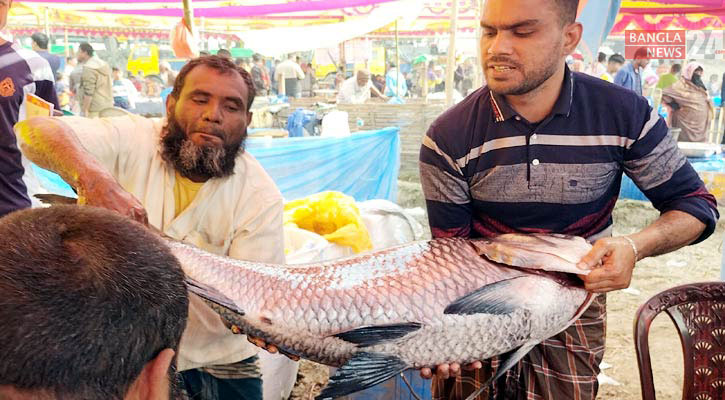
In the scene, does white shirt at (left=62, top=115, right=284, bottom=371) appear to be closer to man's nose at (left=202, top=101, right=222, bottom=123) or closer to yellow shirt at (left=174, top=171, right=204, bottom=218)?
yellow shirt at (left=174, top=171, right=204, bottom=218)

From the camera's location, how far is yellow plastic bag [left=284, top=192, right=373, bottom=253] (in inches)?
156

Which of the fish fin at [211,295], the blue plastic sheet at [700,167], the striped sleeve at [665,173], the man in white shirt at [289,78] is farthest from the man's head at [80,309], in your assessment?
the man in white shirt at [289,78]

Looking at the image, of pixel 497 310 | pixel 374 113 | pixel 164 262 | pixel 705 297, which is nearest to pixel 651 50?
pixel 374 113

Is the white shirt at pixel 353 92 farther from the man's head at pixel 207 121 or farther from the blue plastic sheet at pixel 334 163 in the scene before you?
the man's head at pixel 207 121

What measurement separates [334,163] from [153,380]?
610cm

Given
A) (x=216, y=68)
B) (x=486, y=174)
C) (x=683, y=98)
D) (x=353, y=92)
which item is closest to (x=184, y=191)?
(x=216, y=68)

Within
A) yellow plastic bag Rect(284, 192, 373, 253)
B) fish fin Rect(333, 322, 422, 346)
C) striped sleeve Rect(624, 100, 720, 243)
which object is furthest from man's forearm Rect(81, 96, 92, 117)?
striped sleeve Rect(624, 100, 720, 243)

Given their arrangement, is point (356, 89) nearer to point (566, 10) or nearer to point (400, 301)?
point (566, 10)

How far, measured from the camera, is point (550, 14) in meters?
1.99

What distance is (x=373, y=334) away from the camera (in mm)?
1789

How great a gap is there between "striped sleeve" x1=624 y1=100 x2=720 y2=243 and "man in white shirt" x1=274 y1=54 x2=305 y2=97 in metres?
15.3

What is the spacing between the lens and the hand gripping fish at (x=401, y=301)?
1777 millimetres

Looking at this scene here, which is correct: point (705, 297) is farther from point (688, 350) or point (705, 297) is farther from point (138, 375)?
point (138, 375)

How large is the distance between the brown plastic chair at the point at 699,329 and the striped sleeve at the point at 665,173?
301 millimetres
